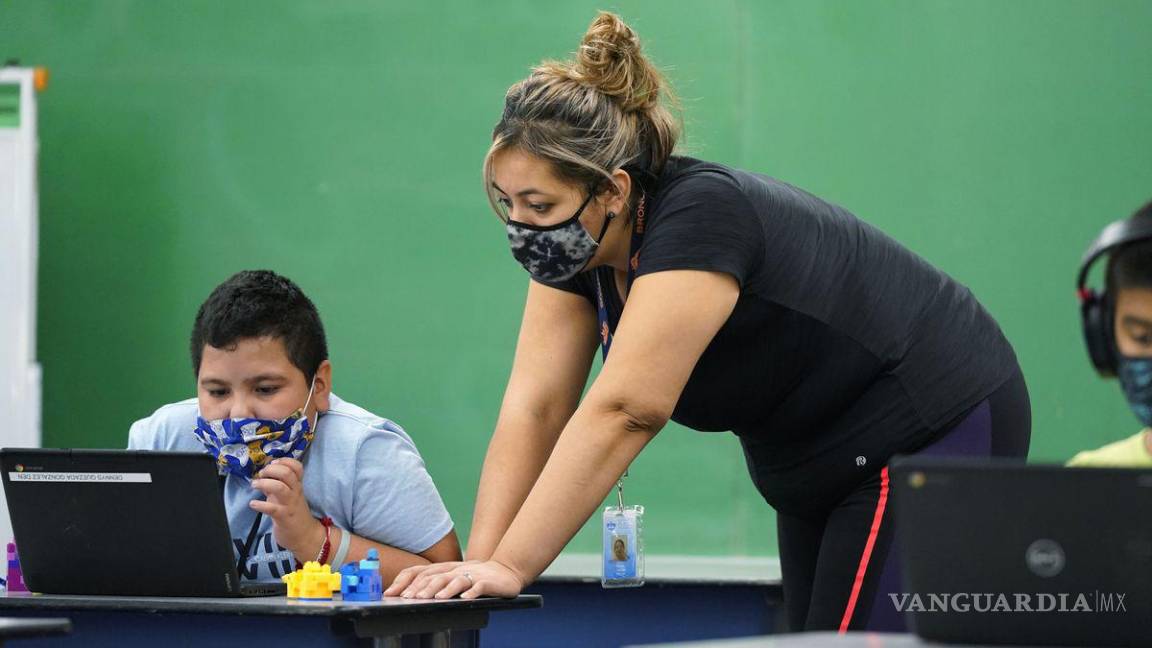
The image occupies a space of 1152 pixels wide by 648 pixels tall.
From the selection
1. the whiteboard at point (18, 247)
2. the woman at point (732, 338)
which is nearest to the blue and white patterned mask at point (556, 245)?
the woman at point (732, 338)

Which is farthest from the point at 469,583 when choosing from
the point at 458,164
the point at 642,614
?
the point at 458,164

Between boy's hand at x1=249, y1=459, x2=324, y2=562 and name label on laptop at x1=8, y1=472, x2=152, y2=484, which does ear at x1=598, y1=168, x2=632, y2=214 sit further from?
name label on laptop at x1=8, y1=472, x2=152, y2=484

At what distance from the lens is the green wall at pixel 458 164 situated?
4.09 m

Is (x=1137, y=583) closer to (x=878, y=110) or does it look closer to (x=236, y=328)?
(x=236, y=328)

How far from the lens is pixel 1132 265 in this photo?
1199mm

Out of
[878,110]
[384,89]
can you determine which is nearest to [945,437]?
[878,110]

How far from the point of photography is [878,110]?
4.14 m

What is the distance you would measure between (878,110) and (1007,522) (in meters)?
3.20

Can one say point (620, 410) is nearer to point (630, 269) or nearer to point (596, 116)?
point (630, 269)

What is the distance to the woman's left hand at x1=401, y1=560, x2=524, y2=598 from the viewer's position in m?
1.72

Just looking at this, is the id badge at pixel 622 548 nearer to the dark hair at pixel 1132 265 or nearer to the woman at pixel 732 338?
the woman at pixel 732 338

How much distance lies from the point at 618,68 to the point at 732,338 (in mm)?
389

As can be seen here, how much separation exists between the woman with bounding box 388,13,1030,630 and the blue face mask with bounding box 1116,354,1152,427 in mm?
601

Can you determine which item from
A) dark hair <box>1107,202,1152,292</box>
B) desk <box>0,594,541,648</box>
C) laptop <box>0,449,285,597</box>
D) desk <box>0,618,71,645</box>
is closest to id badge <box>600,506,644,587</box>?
desk <box>0,594,541,648</box>
